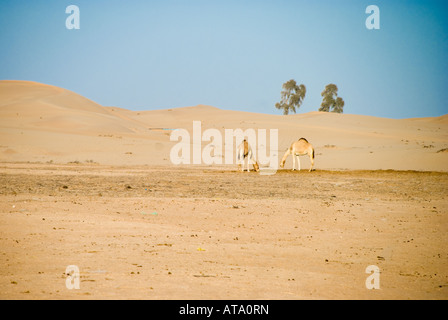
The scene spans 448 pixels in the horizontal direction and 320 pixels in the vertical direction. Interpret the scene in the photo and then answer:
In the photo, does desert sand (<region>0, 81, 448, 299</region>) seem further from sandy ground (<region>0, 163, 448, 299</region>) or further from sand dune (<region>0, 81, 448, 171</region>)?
sand dune (<region>0, 81, 448, 171</region>)

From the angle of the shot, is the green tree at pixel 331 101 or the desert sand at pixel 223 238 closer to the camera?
the desert sand at pixel 223 238

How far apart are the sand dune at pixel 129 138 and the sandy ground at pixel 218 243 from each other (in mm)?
17516

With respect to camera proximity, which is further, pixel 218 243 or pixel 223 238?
pixel 223 238

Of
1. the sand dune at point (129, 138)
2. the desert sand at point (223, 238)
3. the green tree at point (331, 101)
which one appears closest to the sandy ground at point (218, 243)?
the desert sand at point (223, 238)

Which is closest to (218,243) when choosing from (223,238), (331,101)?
(223,238)

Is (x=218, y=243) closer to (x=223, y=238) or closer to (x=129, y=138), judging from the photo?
(x=223, y=238)

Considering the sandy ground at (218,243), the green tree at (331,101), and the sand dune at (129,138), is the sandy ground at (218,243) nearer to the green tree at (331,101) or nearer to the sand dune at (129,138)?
the sand dune at (129,138)

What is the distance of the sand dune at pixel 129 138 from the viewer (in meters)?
33.5

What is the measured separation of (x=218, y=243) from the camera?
8.70m

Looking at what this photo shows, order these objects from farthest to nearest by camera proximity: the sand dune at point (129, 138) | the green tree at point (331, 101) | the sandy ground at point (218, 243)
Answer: the green tree at point (331, 101)
the sand dune at point (129, 138)
the sandy ground at point (218, 243)

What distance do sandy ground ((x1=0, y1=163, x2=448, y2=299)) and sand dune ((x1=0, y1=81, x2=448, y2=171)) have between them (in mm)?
17516

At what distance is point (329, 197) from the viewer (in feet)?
50.6

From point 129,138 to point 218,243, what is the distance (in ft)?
137
